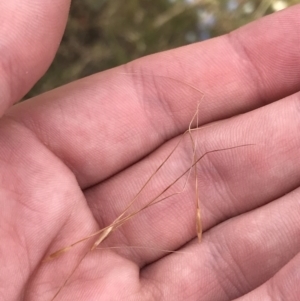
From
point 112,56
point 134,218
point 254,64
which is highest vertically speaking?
point 112,56

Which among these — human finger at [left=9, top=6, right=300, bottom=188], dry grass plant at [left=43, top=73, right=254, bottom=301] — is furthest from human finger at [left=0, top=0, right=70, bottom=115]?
dry grass plant at [left=43, top=73, right=254, bottom=301]

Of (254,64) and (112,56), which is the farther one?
(112,56)

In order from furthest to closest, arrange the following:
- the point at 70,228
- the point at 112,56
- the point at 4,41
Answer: the point at 112,56 < the point at 70,228 < the point at 4,41

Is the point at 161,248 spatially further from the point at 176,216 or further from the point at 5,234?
the point at 5,234

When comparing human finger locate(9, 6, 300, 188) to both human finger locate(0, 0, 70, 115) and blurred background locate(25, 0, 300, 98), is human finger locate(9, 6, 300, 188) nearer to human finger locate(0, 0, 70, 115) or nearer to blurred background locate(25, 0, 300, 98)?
human finger locate(0, 0, 70, 115)

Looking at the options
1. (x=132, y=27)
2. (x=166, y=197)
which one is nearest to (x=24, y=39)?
(x=166, y=197)

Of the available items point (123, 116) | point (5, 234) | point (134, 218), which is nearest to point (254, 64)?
point (123, 116)
